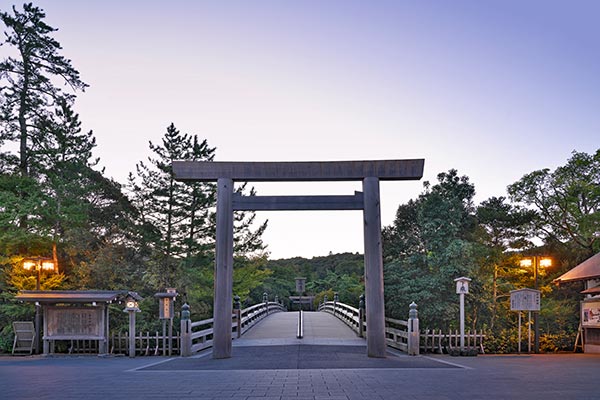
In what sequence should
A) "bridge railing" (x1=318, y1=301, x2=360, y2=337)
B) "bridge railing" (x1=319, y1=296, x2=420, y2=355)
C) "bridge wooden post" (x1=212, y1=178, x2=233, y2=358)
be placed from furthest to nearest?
"bridge railing" (x1=318, y1=301, x2=360, y2=337), "bridge railing" (x1=319, y1=296, x2=420, y2=355), "bridge wooden post" (x1=212, y1=178, x2=233, y2=358)

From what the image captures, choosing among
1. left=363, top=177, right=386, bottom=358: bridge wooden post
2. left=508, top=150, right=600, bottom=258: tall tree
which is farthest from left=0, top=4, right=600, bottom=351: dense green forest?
left=363, top=177, right=386, bottom=358: bridge wooden post

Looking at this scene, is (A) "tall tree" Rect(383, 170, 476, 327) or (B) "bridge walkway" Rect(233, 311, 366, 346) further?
(A) "tall tree" Rect(383, 170, 476, 327)

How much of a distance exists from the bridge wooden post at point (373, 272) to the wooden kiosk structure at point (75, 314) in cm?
744

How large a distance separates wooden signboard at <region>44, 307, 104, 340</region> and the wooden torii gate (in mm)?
4691

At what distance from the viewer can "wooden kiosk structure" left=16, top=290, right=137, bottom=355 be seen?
14.8 meters

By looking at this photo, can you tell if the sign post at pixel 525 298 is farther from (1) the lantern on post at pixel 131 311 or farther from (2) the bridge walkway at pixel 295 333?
(1) the lantern on post at pixel 131 311

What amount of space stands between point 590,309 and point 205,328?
12991 millimetres

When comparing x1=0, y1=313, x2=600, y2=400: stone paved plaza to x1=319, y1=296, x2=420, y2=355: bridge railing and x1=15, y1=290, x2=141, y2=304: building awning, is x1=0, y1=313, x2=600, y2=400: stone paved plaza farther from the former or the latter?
x1=15, y1=290, x2=141, y2=304: building awning

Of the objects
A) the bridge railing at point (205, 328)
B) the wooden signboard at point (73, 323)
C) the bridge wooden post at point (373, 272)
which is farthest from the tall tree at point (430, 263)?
the wooden signboard at point (73, 323)

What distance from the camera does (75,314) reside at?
1508cm

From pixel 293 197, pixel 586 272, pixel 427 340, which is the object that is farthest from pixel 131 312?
pixel 586 272

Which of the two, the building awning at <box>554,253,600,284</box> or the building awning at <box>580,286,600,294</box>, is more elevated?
the building awning at <box>554,253,600,284</box>

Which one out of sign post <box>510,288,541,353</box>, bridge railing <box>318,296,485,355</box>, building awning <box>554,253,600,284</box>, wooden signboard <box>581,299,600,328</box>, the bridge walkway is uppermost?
building awning <box>554,253,600,284</box>

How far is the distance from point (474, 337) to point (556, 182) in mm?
9189
